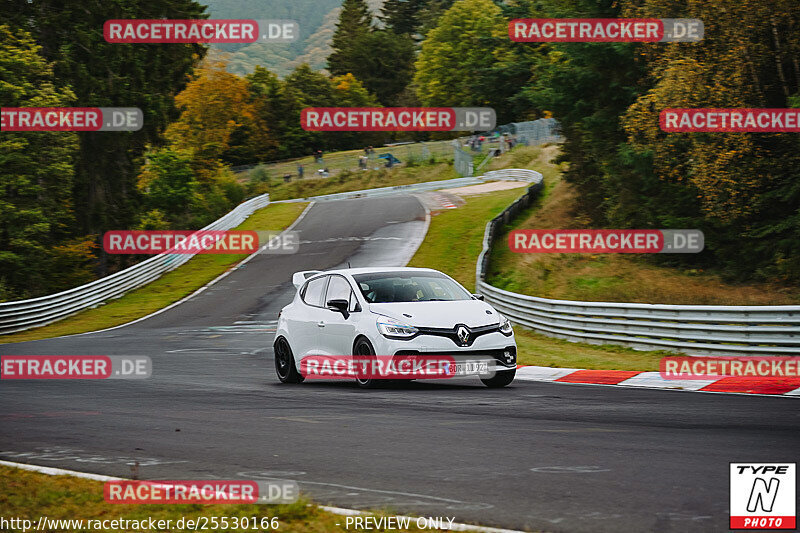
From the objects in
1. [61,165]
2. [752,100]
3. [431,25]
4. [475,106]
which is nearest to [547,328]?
[752,100]

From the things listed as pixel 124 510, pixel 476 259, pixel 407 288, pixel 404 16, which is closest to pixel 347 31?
pixel 404 16

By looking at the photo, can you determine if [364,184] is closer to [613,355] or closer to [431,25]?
[613,355]

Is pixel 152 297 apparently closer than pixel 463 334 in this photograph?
No

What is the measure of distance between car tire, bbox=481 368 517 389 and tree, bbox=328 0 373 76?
135 m

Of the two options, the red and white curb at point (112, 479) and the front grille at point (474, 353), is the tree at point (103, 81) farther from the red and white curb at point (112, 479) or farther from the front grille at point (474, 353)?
the red and white curb at point (112, 479)

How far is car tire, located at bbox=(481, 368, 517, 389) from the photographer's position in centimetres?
1261

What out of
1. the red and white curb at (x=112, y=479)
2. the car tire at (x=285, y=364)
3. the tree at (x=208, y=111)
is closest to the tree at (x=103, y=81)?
the tree at (x=208, y=111)

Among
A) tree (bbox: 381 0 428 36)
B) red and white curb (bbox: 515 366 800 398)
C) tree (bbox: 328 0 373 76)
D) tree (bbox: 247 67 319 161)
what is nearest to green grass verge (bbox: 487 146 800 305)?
red and white curb (bbox: 515 366 800 398)

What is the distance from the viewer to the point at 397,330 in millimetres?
12164

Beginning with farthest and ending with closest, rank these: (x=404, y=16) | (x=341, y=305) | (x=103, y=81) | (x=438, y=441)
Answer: (x=404, y=16) < (x=103, y=81) < (x=341, y=305) < (x=438, y=441)

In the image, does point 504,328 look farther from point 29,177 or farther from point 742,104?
point 29,177

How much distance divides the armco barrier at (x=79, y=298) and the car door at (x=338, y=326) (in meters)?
20.7

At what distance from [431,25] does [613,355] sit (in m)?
139

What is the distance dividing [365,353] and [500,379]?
5.88ft
